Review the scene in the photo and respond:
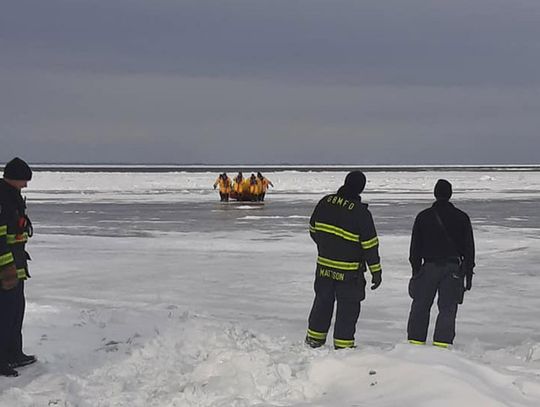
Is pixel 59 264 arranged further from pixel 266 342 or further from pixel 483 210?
pixel 483 210

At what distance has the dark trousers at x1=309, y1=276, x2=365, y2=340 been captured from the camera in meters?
6.74

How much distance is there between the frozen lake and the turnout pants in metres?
0.30

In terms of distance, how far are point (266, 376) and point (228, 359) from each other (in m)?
0.45

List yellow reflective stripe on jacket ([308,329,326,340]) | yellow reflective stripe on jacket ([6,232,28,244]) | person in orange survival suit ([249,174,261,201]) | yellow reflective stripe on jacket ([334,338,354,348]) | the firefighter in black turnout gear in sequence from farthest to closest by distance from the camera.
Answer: person in orange survival suit ([249,174,261,201]) → yellow reflective stripe on jacket ([308,329,326,340]) → yellow reflective stripe on jacket ([334,338,354,348]) → the firefighter in black turnout gear → yellow reflective stripe on jacket ([6,232,28,244])

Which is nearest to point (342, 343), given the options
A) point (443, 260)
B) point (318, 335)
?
point (318, 335)

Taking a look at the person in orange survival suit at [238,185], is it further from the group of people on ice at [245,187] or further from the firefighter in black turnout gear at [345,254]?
the firefighter in black turnout gear at [345,254]

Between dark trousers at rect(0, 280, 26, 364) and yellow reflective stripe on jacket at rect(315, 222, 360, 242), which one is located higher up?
yellow reflective stripe on jacket at rect(315, 222, 360, 242)

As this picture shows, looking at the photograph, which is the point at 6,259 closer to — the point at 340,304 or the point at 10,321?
the point at 10,321

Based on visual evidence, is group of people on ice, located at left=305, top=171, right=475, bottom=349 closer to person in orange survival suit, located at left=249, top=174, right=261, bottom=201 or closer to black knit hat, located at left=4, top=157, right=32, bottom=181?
black knit hat, located at left=4, top=157, right=32, bottom=181

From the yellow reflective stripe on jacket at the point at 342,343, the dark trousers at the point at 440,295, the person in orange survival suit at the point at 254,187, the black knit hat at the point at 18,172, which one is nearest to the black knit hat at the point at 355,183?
the dark trousers at the point at 440,295

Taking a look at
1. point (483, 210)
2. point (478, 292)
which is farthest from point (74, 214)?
point (478, 292)

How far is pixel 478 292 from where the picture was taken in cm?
1088

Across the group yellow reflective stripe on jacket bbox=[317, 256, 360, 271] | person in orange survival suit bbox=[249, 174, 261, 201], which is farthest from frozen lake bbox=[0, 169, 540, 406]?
person in orange survival suit bbox=[249, 174, 261, 201]

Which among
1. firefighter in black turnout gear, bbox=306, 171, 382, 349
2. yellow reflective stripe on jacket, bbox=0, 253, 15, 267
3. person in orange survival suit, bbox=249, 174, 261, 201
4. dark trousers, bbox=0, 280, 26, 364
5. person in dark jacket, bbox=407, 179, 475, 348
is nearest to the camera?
yellow reflective stripe on jacket, bbox=0, 253, 15, 267
